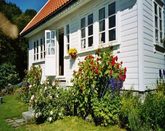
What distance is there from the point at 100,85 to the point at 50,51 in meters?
7.54

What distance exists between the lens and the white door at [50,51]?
52.9 feet

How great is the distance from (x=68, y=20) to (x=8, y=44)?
680 inches

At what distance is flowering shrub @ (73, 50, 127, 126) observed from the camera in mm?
8789

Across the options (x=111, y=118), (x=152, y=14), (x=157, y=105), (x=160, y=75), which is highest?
(x=152, y=14)

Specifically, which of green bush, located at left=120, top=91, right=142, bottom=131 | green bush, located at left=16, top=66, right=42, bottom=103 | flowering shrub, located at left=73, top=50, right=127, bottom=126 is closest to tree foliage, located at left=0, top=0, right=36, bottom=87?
green bush, located at left=16, top=66, right=42, bottom=103

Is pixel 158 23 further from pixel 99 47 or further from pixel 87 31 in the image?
pixel 87 31

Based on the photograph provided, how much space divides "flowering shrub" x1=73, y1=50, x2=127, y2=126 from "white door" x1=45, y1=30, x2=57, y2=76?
6.60 m

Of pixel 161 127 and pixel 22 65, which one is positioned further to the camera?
pixel 22 65

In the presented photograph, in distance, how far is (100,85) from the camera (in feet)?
31.1

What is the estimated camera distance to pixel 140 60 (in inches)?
354

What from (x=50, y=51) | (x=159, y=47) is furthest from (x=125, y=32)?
(x=50, y=51)

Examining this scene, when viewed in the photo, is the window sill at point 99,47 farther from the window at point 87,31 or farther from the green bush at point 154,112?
the green bush at point 154,112

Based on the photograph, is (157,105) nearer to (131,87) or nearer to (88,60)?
(131,87)

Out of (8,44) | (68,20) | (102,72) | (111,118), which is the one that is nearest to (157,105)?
(111,118)
